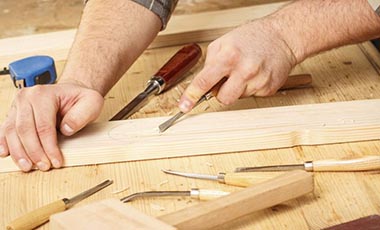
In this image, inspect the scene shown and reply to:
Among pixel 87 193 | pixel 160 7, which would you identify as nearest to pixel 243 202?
pixel 87 193

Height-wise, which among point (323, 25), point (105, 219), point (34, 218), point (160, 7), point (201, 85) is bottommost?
point (34, 218)

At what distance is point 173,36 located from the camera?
1.95 meters

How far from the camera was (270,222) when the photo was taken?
122 centimetres

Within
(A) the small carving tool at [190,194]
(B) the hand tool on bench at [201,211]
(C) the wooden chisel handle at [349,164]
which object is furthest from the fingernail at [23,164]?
(C) the wooden chisel handle at [349,164]

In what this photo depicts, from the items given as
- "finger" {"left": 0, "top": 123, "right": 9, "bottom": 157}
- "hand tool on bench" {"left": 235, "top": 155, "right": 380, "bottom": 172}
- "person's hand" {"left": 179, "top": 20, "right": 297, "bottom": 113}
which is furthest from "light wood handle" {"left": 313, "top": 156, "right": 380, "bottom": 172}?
"finger" {"left": 0, "top": 123, "right": 9, "bottom": 157}

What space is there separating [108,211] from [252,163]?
0.41m

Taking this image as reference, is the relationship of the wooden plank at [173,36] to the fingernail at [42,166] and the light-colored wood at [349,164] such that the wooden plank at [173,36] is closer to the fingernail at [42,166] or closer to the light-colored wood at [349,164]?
the fingernail at [42,166]

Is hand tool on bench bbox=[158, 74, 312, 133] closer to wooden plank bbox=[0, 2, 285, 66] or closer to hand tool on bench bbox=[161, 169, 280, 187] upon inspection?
hand tool on bench bbox=[161, 169, 280, 187]

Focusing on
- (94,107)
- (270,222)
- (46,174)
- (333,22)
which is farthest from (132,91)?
(270,222)

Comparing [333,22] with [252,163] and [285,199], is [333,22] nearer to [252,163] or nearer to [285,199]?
[252,163]

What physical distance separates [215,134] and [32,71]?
509 mm

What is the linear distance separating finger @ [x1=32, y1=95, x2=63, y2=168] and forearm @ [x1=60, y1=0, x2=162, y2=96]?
179 mm

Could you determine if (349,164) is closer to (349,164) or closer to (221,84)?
(349,164)

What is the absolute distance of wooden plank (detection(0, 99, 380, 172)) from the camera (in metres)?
1.43
